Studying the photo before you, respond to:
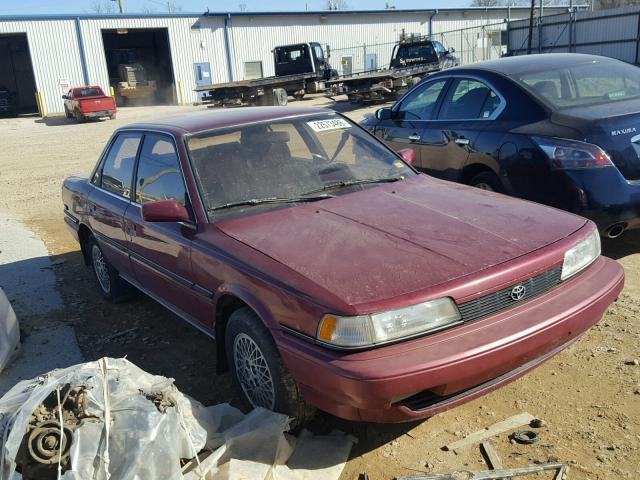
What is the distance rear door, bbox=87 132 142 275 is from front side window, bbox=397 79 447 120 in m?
3.05

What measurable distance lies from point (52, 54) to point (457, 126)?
110 feet

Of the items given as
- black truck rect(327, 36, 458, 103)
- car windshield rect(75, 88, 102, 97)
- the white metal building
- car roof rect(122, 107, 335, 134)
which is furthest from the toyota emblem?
the white metal building

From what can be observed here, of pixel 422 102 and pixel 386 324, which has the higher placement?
pixel 422 102

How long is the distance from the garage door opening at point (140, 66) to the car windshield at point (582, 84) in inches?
1373

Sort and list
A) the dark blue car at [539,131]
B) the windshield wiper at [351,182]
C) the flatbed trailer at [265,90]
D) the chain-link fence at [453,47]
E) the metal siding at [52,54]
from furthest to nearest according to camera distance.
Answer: the chain-link fence at [453,47]
the metal siding at [52,54]
the flatbed trailer at [265,90]
the dark blue car at [539,131]
the windshield wiper at [351,182]

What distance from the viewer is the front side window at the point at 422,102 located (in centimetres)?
621

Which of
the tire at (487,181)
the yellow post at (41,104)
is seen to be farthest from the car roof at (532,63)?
the yellow post at (41,104)

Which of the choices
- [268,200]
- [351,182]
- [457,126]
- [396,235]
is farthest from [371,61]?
[396,235]

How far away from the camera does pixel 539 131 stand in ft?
16.0

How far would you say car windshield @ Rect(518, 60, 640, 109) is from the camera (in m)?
5.17

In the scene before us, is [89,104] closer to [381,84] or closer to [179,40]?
[179,40]

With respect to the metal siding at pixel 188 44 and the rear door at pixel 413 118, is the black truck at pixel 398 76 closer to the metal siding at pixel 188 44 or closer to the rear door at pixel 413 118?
the rear door at pixel 413 118

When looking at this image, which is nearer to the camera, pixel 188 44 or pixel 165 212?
pixel 165 212

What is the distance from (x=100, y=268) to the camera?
215 inches
